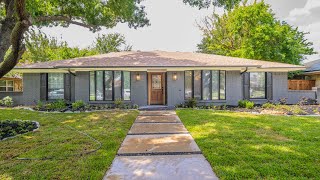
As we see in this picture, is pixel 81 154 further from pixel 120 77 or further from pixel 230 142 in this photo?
pixel 120 77

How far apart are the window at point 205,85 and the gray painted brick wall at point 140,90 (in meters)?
2.57

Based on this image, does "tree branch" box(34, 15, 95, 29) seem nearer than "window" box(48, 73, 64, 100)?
Yes

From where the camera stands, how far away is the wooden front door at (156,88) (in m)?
13.8

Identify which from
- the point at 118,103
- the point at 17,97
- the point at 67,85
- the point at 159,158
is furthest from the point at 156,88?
the point at 159,158

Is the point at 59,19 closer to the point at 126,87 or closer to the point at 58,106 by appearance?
the point at 58,106

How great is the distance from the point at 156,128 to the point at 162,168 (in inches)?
138

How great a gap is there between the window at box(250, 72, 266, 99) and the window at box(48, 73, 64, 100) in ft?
41.7

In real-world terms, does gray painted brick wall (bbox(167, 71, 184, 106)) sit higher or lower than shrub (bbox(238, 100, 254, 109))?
higher

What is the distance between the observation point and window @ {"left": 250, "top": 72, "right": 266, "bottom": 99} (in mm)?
13891

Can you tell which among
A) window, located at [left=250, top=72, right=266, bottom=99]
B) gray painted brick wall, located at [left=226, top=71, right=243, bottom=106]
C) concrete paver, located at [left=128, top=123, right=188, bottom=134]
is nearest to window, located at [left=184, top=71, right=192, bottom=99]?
gray painted brick wall, located at [left=226, top=71, right=243, bottom=106]

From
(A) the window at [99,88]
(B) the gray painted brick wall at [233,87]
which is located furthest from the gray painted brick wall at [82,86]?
(B) the gray painted brick wall at [233,87]

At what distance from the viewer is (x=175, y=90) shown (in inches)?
506

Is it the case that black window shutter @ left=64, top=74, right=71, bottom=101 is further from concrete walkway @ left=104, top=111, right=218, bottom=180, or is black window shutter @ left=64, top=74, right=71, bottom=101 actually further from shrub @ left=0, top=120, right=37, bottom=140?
concrete walkway @ left=104, top=111, right=218, bottom=180

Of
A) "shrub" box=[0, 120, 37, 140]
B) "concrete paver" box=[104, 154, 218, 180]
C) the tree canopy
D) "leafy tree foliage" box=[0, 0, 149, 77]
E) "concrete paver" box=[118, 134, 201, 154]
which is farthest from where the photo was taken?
"leafy tree foliage" box=[0, 0, 149, 77]
